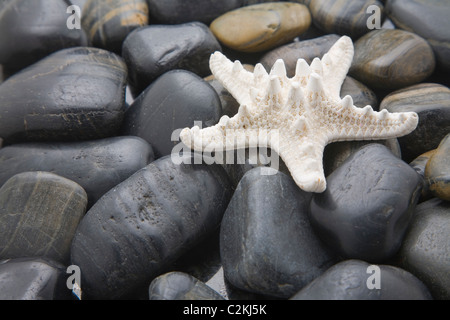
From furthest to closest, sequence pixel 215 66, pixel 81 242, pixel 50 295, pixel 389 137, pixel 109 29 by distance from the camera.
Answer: pixel 109 29, pixel 215 66, pixel 389 137, pixel 81 242, pixel 50 295

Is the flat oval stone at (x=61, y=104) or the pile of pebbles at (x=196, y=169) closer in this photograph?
the pile of pebbles at (x=196, y=169)

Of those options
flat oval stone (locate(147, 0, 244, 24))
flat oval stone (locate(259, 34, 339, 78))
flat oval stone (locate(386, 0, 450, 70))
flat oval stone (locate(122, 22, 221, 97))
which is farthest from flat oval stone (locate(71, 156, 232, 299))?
flat oval stone (locate(386, 0, 450, 70))

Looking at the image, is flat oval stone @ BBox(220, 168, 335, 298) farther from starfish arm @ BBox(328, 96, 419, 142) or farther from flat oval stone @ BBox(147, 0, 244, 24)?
flat oval stone @ BBox(147, 0, 244, 24)

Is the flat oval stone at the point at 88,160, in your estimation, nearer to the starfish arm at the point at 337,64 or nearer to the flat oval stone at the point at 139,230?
the flat oval stone at the point at 139,230

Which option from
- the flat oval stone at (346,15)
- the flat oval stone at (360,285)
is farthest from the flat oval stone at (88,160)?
the flat oval stone at (346,15)

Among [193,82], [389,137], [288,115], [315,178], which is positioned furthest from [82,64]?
[389,137]

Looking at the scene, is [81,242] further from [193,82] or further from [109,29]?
[109,29]
